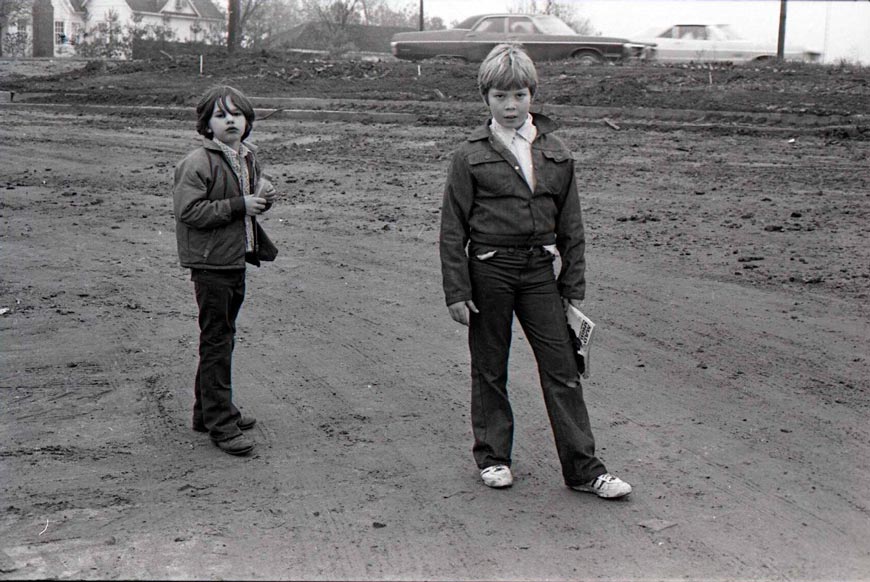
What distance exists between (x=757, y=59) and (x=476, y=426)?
2292 cm

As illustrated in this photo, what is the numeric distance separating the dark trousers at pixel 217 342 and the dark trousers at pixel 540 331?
1.29 m

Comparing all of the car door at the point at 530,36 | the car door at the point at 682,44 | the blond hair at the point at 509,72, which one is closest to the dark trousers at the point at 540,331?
the blond hair at the point at 509,72

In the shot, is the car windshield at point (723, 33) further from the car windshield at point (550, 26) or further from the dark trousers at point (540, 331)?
the dark trousers at point (540, 331)

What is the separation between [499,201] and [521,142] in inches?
11.2

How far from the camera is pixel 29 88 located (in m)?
23.9

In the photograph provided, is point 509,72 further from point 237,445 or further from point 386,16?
point 386,16

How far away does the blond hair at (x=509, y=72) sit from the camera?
447 centimetres

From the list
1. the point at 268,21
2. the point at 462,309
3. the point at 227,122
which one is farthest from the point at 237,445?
the point at 268,21

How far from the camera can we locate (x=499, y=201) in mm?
4617

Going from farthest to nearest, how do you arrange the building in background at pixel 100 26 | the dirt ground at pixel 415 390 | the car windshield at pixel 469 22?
Result: the building in background at pixel 100 26 < the car windshield at pixel 469 22 < the dirt ground at pixel 415 390

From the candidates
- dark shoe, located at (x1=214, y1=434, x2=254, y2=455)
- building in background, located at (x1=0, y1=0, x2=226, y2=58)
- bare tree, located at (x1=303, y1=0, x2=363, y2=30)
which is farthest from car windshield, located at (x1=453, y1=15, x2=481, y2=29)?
dark shoe, located at (x1=214, y1=434, x2=254, y2=455)

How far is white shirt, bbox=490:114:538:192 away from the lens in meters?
4.62

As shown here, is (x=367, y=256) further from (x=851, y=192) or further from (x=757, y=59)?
(x=757, y=59)

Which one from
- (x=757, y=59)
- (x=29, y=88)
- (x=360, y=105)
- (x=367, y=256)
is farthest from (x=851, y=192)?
(x=29, y=88)
